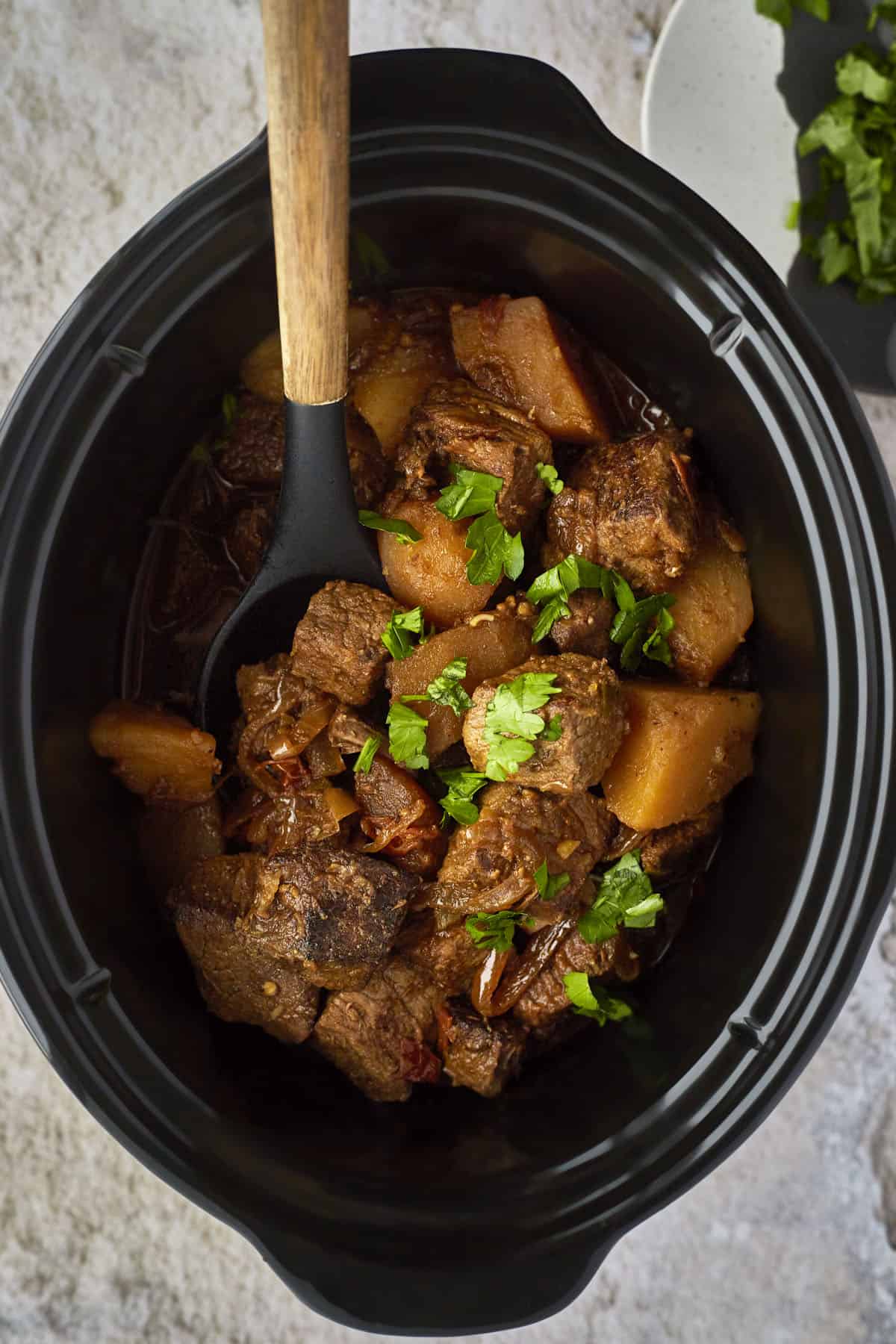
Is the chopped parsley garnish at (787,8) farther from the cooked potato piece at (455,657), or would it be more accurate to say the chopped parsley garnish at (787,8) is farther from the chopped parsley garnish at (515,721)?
the chopped parsley garnish at (515,721)

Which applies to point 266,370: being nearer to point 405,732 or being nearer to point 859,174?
point 405,732

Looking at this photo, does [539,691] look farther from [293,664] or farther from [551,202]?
[551,202]

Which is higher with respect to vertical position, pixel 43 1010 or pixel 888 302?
pixel 888 302

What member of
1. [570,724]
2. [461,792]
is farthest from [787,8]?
[461,792]

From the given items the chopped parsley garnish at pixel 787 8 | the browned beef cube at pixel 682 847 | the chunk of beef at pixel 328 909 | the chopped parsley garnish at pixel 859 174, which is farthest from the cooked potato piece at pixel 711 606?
the chopped parsley garnish at pixel 787 8

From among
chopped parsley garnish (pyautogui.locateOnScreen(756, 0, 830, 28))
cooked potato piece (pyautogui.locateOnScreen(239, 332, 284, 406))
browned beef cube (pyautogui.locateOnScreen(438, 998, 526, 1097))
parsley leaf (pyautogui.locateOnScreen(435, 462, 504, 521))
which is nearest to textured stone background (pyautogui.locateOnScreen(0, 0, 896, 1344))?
chopped parsley garnish (pyautogui.locateOnScreen(756, 0, 830, 28))

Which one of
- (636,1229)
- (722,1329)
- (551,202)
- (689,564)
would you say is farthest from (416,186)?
(722,1329)

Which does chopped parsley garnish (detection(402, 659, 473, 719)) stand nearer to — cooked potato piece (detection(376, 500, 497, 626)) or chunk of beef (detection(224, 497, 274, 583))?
cooked potato piece (detection(376, 500, 497, 626))
